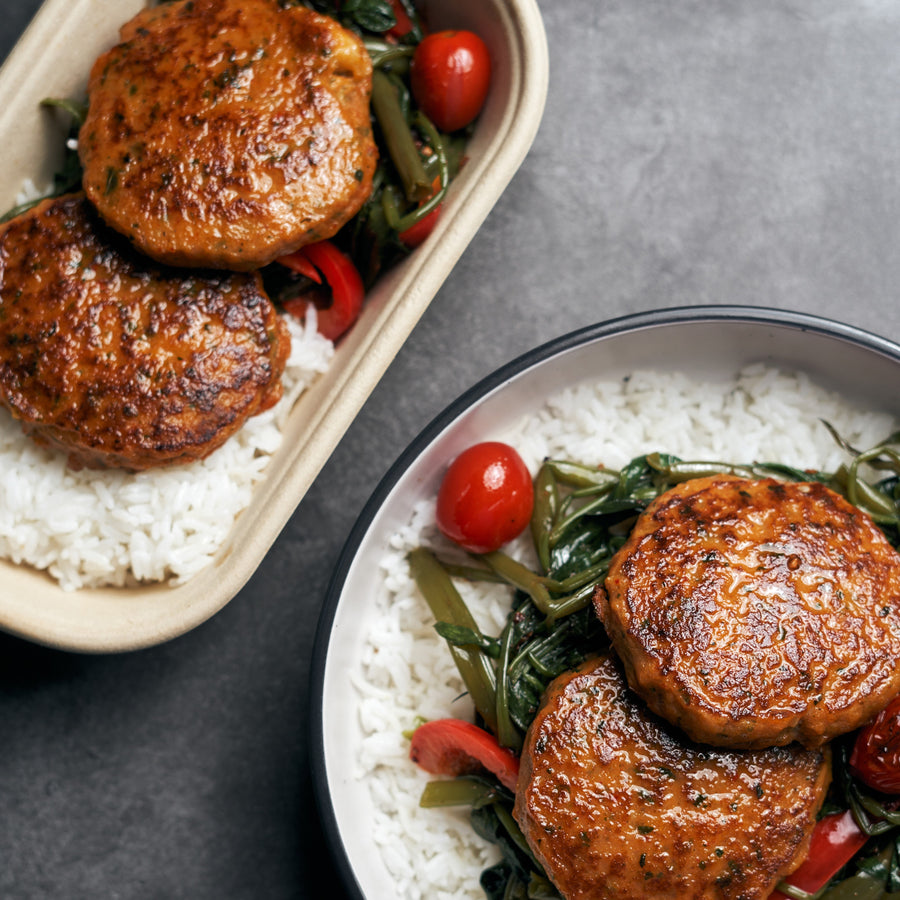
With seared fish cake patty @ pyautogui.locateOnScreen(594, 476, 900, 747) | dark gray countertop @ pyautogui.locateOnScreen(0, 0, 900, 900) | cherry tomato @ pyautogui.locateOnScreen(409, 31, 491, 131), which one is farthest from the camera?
dark gray countertop @ pyautogui.locateOnScreen(0, 0, 900, 900)

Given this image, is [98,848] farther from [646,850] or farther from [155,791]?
[646,850]

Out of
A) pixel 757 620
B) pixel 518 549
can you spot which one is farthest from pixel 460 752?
pixel 757 620

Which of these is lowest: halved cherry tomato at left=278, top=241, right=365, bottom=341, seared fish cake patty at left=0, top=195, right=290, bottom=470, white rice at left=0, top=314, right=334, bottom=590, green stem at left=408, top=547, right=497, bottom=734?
white rice at left=0, top=314, right=334, bottom=590

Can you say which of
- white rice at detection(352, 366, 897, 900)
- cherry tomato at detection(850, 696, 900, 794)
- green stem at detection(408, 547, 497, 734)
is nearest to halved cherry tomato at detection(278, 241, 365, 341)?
white rice at detection(352, 366, 897, 900)

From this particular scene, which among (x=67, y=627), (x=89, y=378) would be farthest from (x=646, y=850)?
(x=89, y=378)

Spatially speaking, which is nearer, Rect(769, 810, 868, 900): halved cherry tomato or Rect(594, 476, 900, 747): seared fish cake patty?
Rect(594, 476, 900, 747): seared fish cake patty

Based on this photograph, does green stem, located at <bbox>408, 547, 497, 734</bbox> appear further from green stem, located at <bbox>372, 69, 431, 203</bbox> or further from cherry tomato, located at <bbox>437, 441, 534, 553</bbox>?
green stem, located at <bbox>372, 69, 431, 203</bbox>
